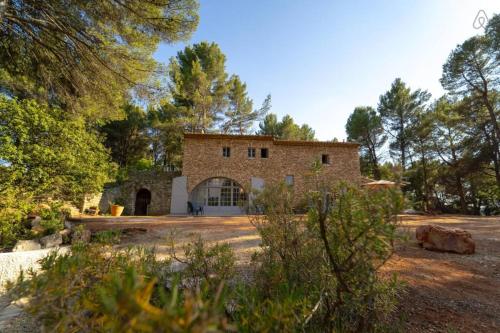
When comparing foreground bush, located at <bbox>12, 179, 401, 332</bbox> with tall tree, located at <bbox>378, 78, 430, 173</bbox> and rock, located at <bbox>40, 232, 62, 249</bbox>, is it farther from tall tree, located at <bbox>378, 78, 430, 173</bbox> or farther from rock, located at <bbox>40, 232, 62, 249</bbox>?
tall tree, located at <bbox>378, 78, 430, 173</bbox>

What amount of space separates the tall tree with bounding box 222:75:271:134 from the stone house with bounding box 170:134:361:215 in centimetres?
617

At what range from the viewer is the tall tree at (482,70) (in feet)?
48.1

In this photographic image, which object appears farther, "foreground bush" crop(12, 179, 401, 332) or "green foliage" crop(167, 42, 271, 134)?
"green foliage" crop(167, 42, 271, 134)

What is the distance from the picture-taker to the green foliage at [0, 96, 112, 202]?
5020 millimetres

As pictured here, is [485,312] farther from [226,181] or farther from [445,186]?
[445,186]

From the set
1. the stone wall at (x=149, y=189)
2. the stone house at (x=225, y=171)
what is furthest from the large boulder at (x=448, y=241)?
the stone wall at (x=149, y=189)

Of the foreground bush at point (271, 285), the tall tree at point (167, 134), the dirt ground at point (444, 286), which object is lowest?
the dirt ground at point (444, 286)

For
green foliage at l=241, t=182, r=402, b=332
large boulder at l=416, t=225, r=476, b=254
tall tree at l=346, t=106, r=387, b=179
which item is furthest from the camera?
tall tree at l=346, t=106, r=387, b=179

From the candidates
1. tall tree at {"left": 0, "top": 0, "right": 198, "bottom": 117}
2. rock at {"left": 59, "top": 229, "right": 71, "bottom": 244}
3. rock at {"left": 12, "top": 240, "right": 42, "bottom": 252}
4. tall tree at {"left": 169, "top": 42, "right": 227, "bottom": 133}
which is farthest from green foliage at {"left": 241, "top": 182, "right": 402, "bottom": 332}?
tall tree at {"left": 169, "top": 42, "right": 227, "bottom": 133}

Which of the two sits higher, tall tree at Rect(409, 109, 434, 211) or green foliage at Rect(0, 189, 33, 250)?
tall tree at Rect(409, 109, 434, 211)

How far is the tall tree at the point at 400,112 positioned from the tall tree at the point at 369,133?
0.86 meters

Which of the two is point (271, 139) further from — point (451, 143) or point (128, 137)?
point (451, 143)

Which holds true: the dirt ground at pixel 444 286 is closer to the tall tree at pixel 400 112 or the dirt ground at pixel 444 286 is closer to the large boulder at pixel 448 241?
the large boulder at pixel 448 241

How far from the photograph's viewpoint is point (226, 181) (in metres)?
15.7
